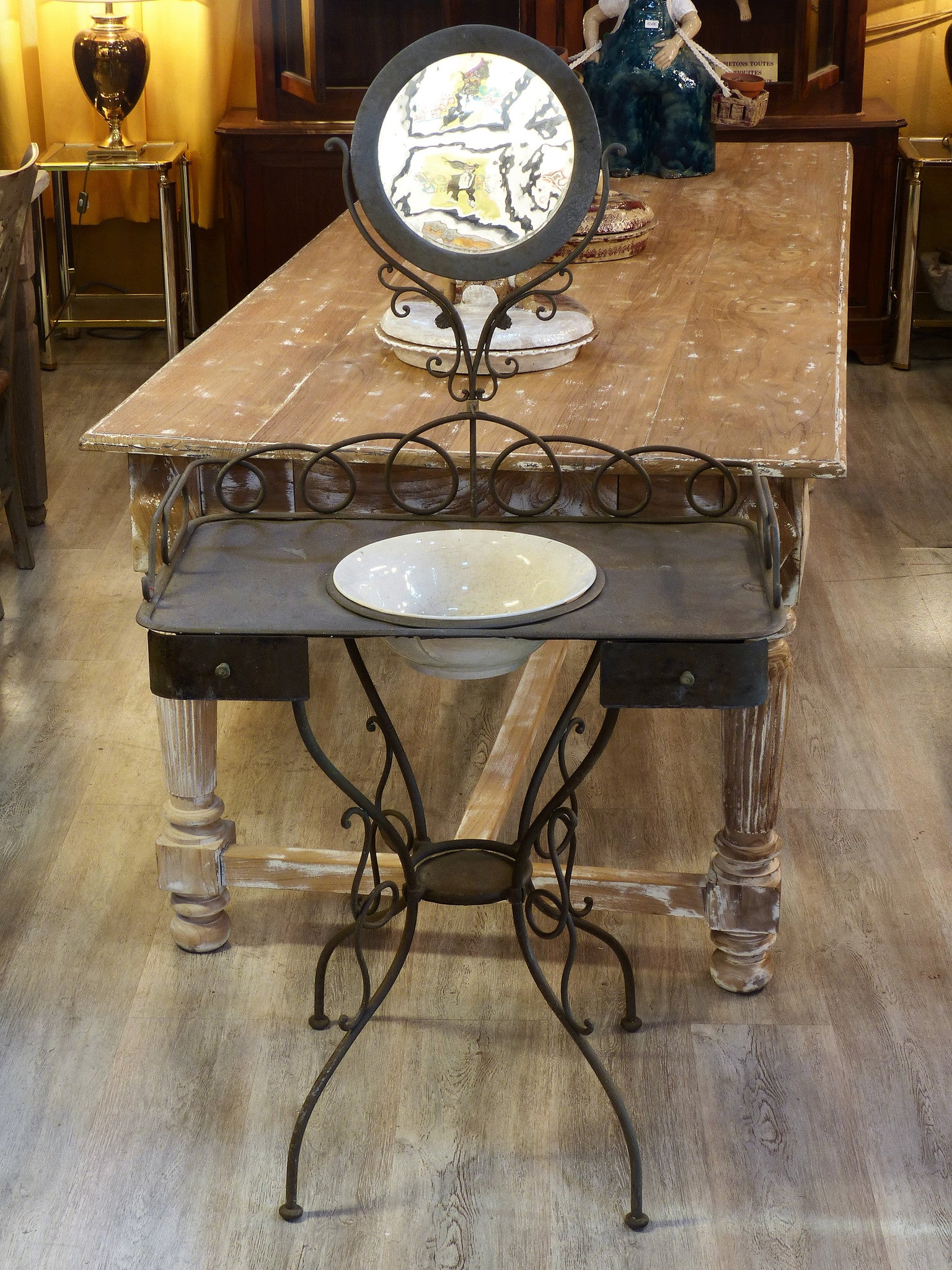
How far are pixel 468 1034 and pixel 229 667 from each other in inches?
26.8

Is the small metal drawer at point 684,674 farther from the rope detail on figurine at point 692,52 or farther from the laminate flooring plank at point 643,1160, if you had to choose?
the rope detail on figurine at point 692,52

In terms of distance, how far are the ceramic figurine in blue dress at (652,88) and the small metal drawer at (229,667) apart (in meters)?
1.85

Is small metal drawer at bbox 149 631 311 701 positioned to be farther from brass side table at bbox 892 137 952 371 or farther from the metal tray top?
brass side table at bbox 892 137 952 371

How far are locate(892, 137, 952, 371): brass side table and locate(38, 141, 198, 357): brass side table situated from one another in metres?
2.09

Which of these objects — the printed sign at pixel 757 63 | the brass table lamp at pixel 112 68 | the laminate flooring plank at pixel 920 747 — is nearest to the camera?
the laminate flooring plank at pixel 920 747

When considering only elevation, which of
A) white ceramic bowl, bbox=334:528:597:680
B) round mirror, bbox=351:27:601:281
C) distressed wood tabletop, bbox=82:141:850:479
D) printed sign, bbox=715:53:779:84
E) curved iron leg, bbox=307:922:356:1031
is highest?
printed sign, bbox=715:53:779:84

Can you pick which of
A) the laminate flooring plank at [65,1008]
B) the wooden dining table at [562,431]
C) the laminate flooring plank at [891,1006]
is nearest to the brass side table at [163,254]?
the wooden dining table at [562,431]

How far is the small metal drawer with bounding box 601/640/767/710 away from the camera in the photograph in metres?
1.32

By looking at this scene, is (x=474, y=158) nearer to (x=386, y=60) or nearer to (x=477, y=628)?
(x=477, y=628)

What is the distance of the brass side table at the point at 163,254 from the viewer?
408 cm

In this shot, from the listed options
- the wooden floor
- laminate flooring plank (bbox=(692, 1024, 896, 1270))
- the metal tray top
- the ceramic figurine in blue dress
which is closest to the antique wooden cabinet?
the ceramic figurine in blue dress

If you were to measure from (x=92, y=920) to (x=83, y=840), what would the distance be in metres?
0.21

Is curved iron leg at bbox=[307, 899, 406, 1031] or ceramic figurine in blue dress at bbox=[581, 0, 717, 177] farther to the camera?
ceramic figurine in blue dress at bbox=[581, 0, 717, 177]

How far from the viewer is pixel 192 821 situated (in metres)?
1.85
